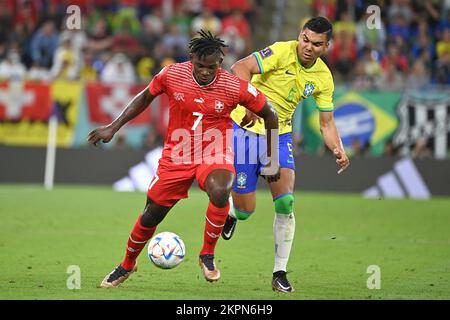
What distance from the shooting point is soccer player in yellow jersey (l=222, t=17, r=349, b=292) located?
9.40 meters

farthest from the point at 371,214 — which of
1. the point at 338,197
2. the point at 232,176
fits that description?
the point at 232,176

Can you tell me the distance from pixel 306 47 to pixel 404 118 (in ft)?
37.7

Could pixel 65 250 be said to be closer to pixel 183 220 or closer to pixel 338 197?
pixel 183 220

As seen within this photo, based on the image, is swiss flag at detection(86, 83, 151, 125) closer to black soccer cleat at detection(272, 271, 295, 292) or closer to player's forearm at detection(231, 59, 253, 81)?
player's forearm at detection(231, 59, 253, 81)

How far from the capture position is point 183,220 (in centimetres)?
1546

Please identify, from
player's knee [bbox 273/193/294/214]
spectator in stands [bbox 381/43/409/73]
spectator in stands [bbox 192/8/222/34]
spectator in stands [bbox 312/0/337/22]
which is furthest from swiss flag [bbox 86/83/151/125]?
player's knee [bbox 273/193/294/214]

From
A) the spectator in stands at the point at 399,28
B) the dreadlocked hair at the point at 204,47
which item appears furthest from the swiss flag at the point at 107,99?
the dreadlocked hair at the point at 204,47

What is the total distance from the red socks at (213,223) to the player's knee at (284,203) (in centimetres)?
73

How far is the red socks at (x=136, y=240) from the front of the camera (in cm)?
880

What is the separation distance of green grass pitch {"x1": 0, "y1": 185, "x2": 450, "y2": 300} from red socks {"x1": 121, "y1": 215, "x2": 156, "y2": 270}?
23 cm

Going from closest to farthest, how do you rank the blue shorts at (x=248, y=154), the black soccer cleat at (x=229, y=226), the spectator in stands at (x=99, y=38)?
the blue shorts at (x=248, y=154) < the black soccer cleat at (x=229, y=226) < the spectator in stands at (x=99, y=38)

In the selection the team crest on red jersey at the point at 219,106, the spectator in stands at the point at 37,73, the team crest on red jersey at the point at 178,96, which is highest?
the spectator in stands at the point at 37,73

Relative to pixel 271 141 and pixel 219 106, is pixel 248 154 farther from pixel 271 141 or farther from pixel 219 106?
pixel 219 106

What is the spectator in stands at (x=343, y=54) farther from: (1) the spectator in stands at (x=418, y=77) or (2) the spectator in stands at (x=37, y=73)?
(2) the spectator in stands at (x=37, y=73)
